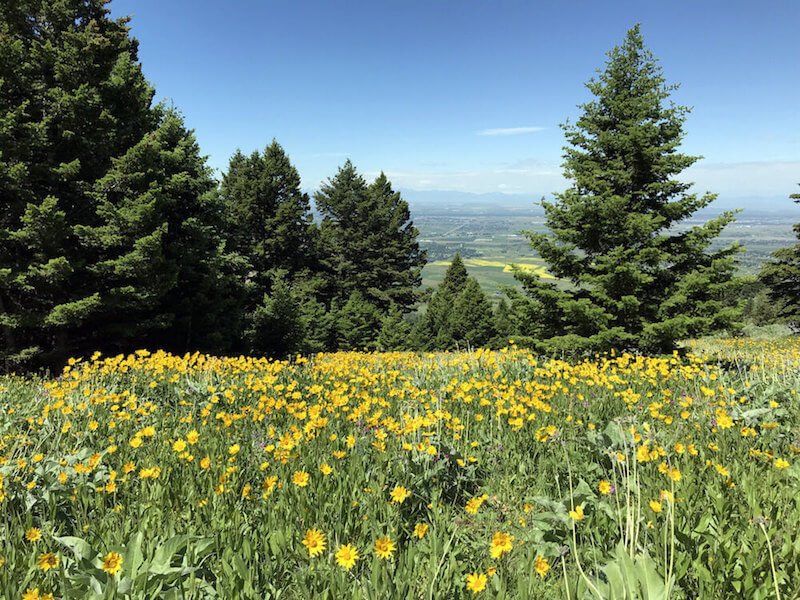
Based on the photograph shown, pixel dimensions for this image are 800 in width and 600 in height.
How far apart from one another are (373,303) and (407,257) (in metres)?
7.15

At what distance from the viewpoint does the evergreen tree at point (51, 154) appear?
11.3 metres

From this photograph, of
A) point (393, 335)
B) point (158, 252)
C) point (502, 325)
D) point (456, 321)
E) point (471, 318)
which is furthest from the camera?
point (502, 325)

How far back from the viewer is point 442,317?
140 feet

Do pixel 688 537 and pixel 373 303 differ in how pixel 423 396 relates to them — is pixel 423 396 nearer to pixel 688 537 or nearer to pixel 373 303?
pixel 688 537

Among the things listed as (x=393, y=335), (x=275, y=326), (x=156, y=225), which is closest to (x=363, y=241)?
(x=393, y=335)

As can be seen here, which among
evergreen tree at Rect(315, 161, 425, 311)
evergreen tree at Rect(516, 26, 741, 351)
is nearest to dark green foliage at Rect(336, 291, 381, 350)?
evergreen tree at Rect(315, 161, 425, 311)

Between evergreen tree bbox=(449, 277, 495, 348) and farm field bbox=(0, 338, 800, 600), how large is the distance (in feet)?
118

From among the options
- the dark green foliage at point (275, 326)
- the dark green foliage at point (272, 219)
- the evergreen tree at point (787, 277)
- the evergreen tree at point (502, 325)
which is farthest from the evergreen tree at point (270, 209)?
the evergreen tree at point (787, 277)

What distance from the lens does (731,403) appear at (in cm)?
390

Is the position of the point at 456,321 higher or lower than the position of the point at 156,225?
lower

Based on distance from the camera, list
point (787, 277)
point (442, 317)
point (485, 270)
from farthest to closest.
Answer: point (485, 270), point (442, 317), point (787, 277)

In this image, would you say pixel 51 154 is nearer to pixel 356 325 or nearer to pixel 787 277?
pixel 356 325

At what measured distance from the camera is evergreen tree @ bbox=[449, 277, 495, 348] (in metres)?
40.4

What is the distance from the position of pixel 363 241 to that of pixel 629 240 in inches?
1247
